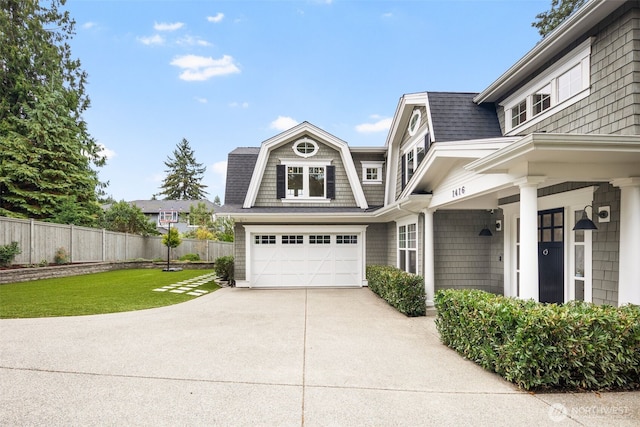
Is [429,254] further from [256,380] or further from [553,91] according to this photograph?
[256,380]

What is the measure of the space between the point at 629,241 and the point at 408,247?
225 inches

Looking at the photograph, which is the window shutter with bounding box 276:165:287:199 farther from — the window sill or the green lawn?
the green lawn

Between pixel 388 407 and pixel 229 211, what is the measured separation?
9.12 m

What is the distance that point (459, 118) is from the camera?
8664mm

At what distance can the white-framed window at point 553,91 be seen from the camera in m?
5.61

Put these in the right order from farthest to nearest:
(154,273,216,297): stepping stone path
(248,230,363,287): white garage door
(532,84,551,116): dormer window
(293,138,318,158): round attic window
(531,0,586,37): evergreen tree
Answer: (531,0,586,37): evergreen tree < (293,138,318,158): round attic window < (248,230,363,287): white garage door < (154,273,216,297): stepping stone path < (532,84,551,116): dormer window

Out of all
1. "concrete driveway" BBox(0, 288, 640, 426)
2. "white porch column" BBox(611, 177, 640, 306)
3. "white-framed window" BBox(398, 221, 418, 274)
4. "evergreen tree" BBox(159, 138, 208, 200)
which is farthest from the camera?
"evergreen tree" BBox(159, 138, 208, 200)

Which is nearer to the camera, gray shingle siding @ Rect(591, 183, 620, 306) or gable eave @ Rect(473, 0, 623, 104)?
gray shingle siding @ Rect(591, 183, 620, 306)

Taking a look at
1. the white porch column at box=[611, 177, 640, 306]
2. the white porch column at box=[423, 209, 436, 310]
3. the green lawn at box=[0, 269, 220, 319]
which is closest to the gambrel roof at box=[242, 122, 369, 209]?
the green lawn at box=[0, 269, 220, 319]

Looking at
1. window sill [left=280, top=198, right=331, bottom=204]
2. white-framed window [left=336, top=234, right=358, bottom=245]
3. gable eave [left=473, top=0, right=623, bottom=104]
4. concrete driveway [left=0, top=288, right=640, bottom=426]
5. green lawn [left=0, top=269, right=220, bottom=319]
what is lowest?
green lawn [left=0, top=269, right=220, bottom=319]

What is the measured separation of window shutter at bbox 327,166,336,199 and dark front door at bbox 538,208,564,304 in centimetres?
709

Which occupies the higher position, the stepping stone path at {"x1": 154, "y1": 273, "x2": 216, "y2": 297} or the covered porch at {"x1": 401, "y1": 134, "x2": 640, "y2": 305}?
the covered porch at {"x1": 401, "y1": 134, "x2": 640, "y2": 305}

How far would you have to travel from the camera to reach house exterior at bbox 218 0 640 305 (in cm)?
445

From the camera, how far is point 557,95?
6.26 meters
